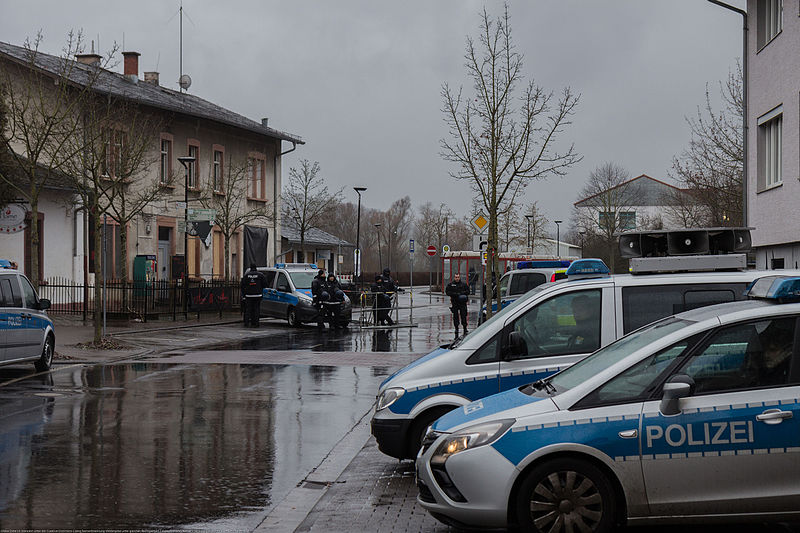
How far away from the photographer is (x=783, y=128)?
19.4 metres

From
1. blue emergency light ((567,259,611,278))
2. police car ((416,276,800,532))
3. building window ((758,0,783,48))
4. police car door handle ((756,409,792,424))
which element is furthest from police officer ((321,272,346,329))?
police car door handle ((756,409,792,424))

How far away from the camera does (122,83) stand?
119 feet

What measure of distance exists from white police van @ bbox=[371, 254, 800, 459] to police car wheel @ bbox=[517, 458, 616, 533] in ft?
7.60

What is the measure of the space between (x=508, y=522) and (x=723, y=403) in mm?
1473

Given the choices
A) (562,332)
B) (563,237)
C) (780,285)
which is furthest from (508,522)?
(563,237)

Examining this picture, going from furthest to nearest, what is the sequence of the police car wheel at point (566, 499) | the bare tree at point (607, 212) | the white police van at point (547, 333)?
the bare tree at point (607, 212), the white police van at point (547, 333), the police car wheel at point (566, 499)

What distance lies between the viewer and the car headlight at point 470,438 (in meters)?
5.72

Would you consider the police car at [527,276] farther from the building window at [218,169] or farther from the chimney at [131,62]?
the chimney at [131,62]

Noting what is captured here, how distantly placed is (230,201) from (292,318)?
11.7 m

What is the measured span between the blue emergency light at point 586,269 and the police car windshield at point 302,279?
831 inches

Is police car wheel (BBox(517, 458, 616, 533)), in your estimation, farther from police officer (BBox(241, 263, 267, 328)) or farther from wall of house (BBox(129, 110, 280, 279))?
wall of house (BBox(129, 110, 280, 279))

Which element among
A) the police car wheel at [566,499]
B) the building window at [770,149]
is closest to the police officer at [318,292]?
the building window at [770,149]

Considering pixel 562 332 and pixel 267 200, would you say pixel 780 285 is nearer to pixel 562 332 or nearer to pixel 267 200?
pixel 562 332

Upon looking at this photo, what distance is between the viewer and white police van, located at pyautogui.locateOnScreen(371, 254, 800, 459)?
793cm
